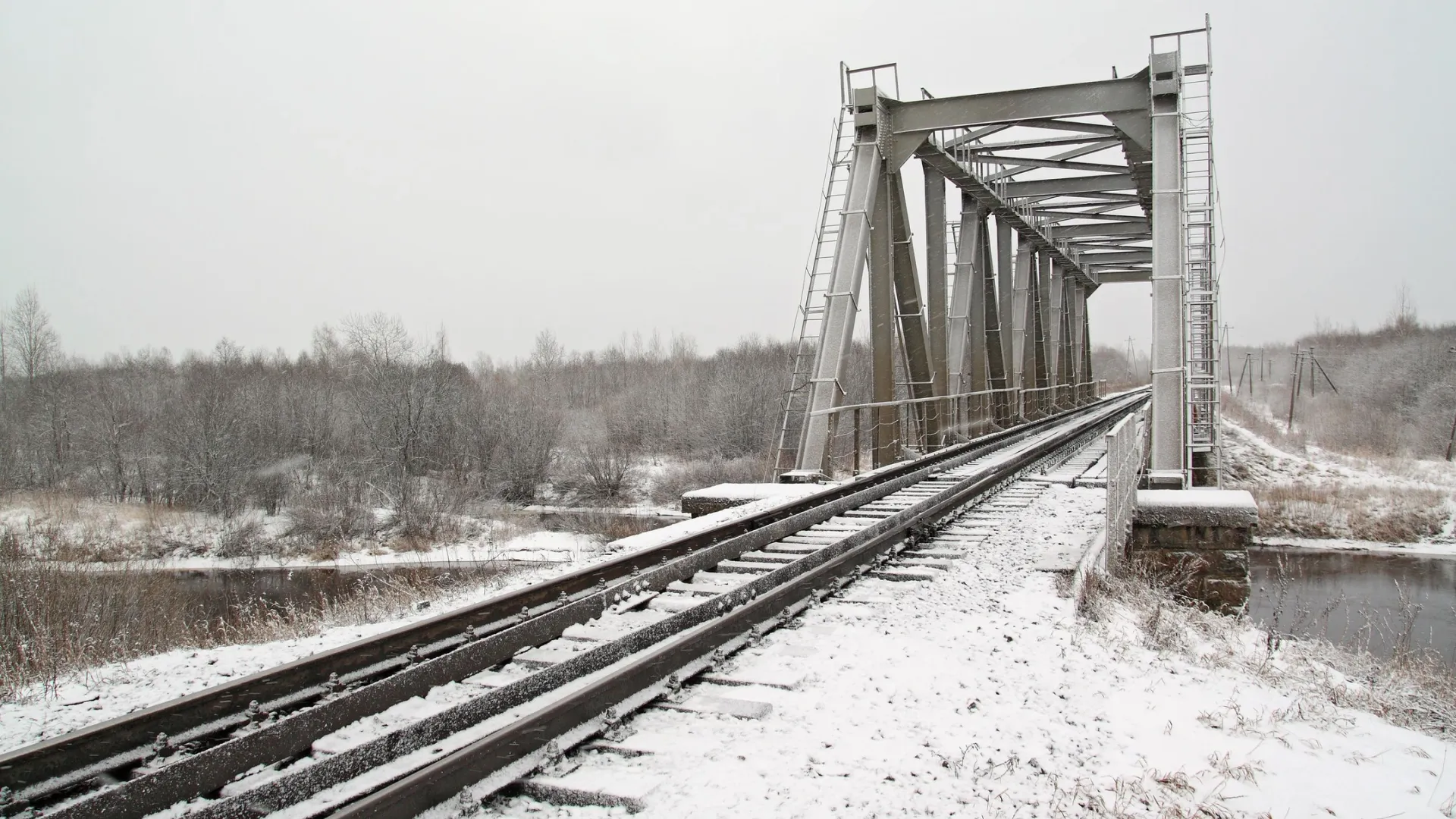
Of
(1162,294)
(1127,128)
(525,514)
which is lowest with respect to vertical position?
(525,514)

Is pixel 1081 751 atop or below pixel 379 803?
below

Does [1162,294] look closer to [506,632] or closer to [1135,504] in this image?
[1135,504]

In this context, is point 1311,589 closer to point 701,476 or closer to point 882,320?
point 882,320

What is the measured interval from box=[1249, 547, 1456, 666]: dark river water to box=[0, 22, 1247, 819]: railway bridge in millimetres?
3178

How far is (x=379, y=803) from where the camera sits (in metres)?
2.52

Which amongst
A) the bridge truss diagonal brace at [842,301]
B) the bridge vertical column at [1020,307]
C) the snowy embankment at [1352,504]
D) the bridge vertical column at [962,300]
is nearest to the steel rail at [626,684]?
the bridge truss diagonal brace at [842,301]

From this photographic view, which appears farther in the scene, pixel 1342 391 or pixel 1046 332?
pixel 1342 391

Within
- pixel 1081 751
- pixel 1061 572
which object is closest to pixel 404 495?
pixel 1061 572

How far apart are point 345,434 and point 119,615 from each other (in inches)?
1064

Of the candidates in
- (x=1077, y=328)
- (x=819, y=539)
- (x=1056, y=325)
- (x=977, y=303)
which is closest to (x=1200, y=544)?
(x=819, y=539)

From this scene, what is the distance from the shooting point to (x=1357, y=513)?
22.7 m

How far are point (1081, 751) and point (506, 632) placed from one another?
8.23ft

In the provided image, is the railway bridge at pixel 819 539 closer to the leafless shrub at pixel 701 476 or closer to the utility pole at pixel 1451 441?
the leafless shrub at pixel 701 476

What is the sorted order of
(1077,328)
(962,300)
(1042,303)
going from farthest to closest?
(1077,328), (1042,303), (962,300)
